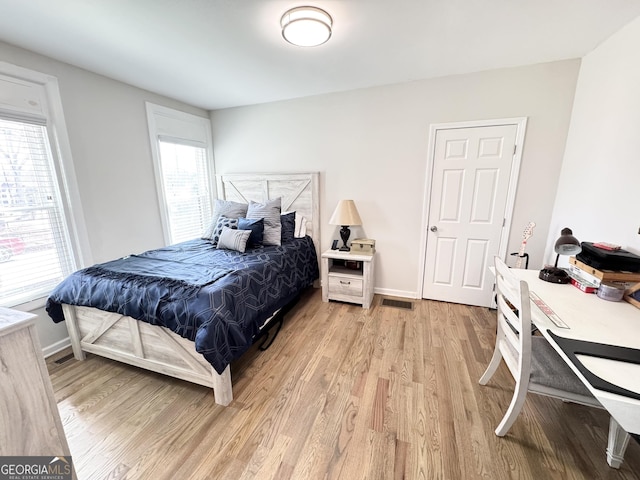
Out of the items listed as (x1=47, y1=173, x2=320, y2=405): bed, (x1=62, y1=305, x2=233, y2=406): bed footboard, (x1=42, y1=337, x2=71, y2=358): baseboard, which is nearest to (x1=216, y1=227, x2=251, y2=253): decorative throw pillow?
(x1=47, y1=173, x2=320, y2=405): bed

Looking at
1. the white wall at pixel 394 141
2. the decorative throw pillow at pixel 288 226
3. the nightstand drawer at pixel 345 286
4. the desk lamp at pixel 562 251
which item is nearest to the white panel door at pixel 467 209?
the white wall at pixel 394 141

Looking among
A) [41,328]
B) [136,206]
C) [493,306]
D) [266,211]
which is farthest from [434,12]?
[41,328]

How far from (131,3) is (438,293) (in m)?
3.62

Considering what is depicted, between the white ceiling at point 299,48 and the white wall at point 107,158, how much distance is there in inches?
5.5

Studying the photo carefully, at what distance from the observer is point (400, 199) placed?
118 inches

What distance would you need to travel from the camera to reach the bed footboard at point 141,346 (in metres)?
1.67

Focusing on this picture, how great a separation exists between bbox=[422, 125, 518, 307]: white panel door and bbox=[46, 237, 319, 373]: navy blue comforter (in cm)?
184


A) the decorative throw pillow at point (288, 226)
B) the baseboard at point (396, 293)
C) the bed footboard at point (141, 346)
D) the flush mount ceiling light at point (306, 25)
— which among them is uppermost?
the flush mount ceiling light at point (306, 25)

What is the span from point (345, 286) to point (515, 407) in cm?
183

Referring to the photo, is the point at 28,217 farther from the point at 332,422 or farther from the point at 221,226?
the point at 332,422

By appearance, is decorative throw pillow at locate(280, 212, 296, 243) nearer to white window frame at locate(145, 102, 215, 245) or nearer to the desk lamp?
white window frame at locate(145, 102, 215, 245)

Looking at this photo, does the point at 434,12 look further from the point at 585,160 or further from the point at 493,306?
the point at 493,306

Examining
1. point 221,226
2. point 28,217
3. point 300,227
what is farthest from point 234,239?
point 28,217

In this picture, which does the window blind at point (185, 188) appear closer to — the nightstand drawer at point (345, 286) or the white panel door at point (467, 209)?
the nightstand drawer at point (345, 286)
